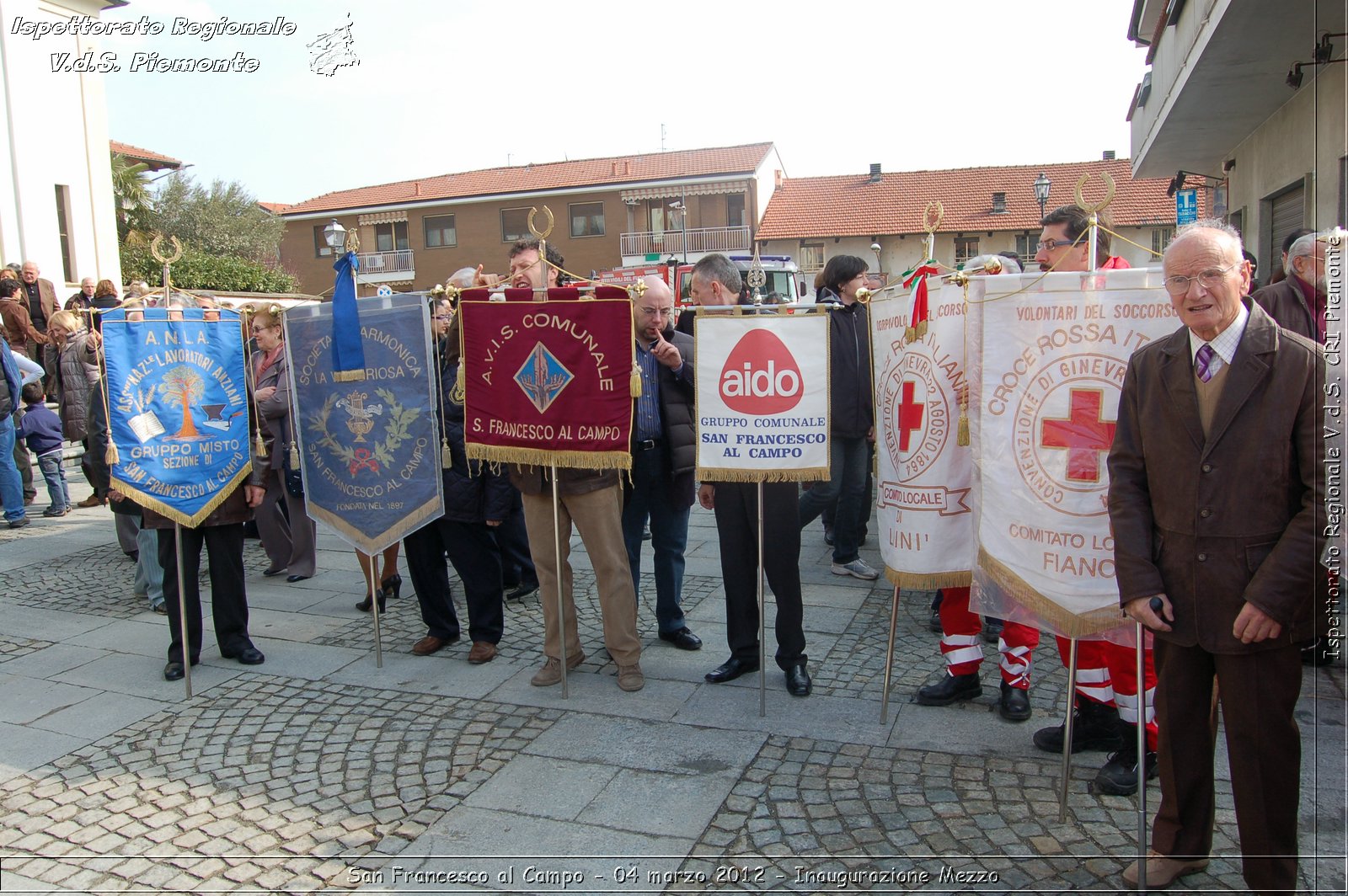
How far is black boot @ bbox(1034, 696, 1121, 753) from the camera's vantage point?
368cm

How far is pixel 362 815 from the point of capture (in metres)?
3.40

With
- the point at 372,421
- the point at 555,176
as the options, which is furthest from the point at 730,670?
the point at 555,176

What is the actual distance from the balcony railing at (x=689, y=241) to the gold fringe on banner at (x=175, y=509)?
33046mm

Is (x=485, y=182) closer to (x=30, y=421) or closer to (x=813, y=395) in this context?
(x=30, y=421)

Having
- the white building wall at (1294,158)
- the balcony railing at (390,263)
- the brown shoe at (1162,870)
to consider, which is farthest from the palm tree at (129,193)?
the brown shoe at (1162,870)

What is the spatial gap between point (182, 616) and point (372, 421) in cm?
137

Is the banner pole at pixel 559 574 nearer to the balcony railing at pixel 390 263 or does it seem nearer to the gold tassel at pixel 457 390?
the gold tassel at pixel 457 390

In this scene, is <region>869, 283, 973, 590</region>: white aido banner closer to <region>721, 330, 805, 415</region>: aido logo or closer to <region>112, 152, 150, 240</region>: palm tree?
<region>721, 330, 805, 415</region>: aido logo

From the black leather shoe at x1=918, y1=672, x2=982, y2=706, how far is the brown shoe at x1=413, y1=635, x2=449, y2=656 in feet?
8.71

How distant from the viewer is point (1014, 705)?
3.96 m

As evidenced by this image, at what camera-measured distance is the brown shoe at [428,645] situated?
513 centimetres

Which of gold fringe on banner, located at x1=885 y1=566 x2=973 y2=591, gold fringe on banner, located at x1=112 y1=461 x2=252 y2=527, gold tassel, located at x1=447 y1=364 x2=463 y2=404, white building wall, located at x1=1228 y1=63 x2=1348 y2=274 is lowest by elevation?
gold fringe on banner, located at x1=885 y1=566 x2=973 y2=591

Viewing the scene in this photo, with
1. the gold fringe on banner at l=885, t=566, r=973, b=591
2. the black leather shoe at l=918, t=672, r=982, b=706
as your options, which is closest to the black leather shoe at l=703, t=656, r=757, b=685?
the black leather shoe at l=918, t=672, r=982, b=706

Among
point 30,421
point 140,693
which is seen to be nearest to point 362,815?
point 140,693
